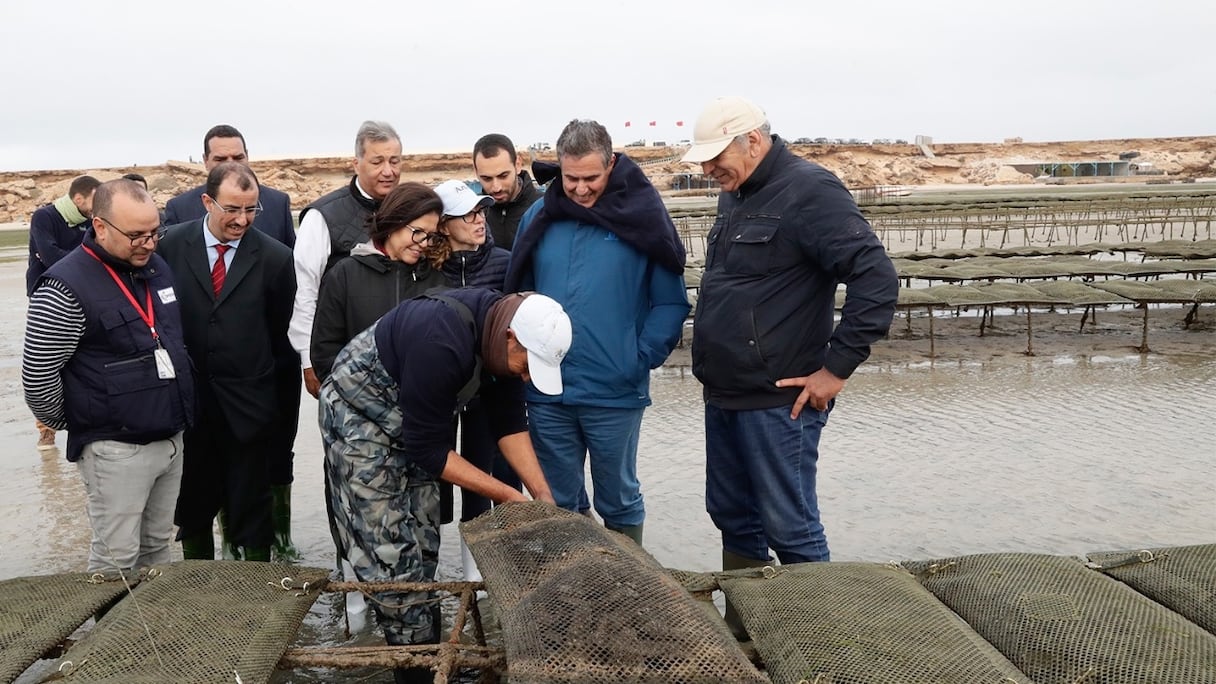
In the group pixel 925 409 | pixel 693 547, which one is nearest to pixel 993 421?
pixel 925 409

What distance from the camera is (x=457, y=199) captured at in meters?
3.67

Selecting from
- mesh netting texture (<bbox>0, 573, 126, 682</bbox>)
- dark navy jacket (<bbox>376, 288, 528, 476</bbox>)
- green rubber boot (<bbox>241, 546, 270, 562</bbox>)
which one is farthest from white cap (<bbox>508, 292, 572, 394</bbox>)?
green rubber boot (<bbox>241, 546, 270, 562</bbox>)

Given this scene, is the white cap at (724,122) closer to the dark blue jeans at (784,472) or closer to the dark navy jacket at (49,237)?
the dark blue jeans at (784,472)

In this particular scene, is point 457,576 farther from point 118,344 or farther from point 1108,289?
point 1108,289

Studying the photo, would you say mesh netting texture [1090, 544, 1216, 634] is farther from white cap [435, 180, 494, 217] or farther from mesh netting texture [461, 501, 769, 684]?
white cap [435, 180, 494, 217]

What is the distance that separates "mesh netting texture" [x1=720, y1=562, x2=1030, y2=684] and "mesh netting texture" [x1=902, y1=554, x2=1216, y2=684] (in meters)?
0.08

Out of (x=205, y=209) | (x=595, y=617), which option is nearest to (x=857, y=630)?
(x=595, y=617)

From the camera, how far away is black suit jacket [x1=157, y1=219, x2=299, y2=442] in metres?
4.12

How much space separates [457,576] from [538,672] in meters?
2.61

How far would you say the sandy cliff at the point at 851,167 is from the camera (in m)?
51.9

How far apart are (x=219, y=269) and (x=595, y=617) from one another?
2.88m

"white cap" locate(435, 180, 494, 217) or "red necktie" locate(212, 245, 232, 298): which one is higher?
"white cap" locate(435, 180, 494, 217)

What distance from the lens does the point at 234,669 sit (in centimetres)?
239

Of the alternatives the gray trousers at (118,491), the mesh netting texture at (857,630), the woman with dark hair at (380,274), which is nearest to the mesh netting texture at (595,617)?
the mesh netting texture at (857,630)
